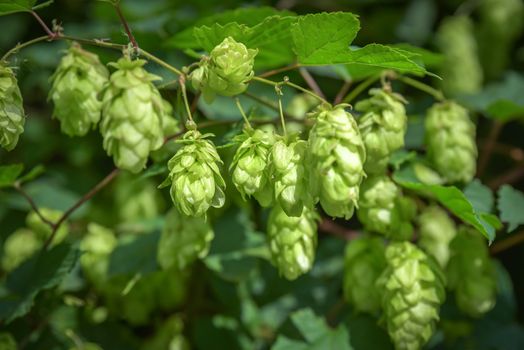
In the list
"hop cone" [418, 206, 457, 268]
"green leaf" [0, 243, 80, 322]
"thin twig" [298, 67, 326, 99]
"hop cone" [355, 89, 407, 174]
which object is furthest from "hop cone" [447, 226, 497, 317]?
"green leaf" [0, 243, 80, 322]

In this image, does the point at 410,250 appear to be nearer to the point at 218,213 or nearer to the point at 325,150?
the point at 325,150

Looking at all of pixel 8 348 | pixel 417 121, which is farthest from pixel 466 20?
pixel 8 348

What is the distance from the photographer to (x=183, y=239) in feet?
6.82

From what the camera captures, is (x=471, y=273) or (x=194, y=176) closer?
(x=194, y=176)

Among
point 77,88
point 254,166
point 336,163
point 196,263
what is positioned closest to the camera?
point 336,163

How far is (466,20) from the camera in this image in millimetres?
3521

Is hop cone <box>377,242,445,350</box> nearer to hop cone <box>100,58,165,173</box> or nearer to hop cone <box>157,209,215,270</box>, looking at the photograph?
hop cone <box>157,209,215,270</box>

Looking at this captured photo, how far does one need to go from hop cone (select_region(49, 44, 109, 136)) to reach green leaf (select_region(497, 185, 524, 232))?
1310 millimetres

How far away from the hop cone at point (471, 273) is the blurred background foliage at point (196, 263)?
0.90 ft

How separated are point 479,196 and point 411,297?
0.53 m

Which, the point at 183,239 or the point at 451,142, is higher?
the point at 451,142

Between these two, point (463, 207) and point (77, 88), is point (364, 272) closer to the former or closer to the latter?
point (463, 207)

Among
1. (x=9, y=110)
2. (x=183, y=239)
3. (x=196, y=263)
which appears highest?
(x=9, y=110)

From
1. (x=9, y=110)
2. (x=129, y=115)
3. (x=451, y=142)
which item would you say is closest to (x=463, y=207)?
(x=451, y=142)
